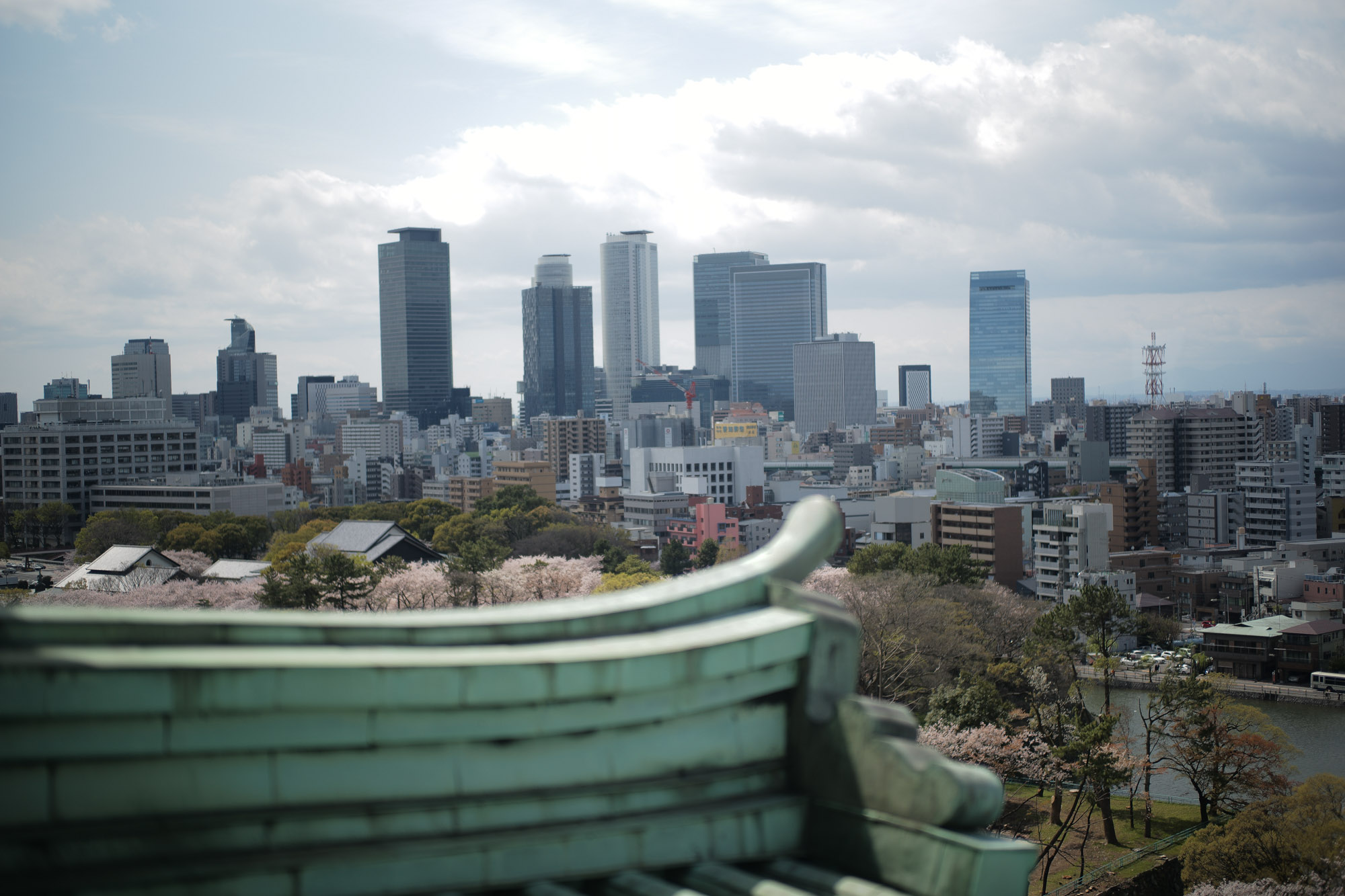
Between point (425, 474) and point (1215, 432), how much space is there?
93398mm

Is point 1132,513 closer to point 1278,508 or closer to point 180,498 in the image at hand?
point 1278,508

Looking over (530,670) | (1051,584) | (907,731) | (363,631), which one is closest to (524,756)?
(530,670)

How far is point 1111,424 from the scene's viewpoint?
157375mm

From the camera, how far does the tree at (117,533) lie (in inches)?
2311

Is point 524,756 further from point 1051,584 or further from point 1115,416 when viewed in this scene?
point 1115,416

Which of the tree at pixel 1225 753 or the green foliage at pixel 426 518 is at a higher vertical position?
the green foliage at pixel 426 518

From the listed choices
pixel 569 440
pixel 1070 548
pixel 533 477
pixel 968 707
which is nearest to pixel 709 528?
pixel 1070 548

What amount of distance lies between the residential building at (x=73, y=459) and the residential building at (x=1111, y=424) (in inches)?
4742

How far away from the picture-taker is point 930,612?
3209cm

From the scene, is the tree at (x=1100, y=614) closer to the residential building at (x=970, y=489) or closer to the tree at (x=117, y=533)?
the residential building at (x=970, y=489)

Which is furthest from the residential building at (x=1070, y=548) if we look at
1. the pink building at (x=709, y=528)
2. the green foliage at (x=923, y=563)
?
the pink building at (x=709, y=528)

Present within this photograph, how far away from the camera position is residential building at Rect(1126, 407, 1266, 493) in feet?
334

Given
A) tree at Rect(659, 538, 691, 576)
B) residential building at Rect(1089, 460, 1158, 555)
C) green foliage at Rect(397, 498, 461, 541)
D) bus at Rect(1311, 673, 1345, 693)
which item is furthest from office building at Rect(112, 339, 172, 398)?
bus at Rect(1311, 673, 1345, 693)

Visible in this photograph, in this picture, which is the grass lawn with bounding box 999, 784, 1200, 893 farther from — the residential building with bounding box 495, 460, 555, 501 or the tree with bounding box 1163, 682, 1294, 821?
the residential building with bounding box 495, 460, 555, 501
